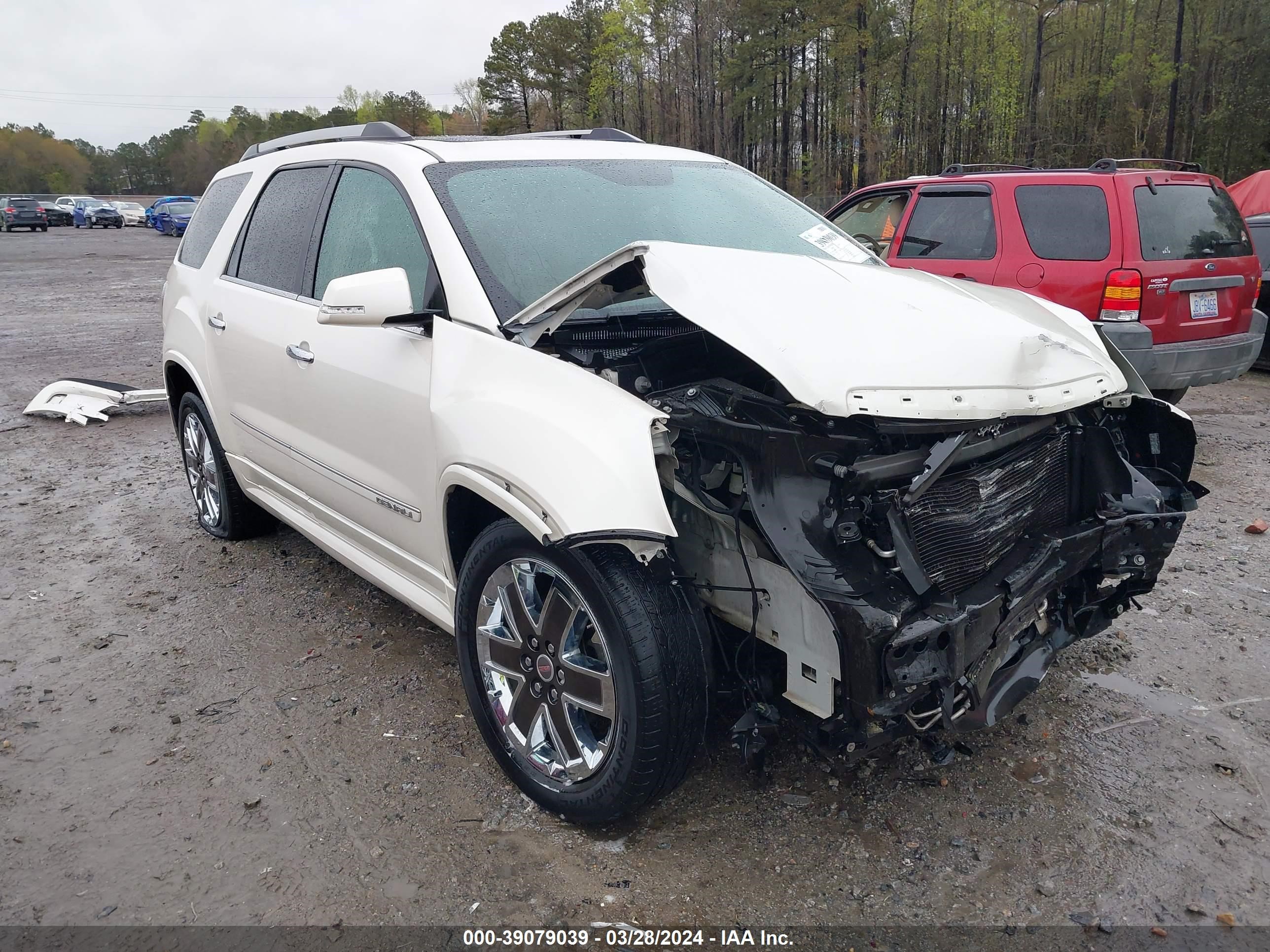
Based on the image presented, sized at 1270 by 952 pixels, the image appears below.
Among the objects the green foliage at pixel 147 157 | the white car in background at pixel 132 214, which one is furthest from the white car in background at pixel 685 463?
the green foliage at pixel 147 157

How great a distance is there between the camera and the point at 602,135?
4012 millimetres

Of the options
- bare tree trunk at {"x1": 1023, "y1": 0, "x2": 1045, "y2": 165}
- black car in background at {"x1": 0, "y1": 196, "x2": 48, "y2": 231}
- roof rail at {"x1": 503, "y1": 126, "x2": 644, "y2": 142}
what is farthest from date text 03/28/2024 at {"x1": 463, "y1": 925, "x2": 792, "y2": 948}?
black car in background at {"x1": 0, "y1": 196, "x2": 48, "y2": 231}

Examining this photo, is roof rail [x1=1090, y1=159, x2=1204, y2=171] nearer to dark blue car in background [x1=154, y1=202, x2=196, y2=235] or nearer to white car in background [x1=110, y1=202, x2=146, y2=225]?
dark blue car in background [x1=154, y1=202, x2=196, y2=235]

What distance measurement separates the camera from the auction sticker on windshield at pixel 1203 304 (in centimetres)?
642

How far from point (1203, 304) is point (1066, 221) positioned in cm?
112

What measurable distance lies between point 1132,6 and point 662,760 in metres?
43.4

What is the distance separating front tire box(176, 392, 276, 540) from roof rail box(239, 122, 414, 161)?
140cm

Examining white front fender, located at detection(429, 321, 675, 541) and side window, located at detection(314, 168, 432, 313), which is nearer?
white front fender, located at detection(429, 321, 675, 541)

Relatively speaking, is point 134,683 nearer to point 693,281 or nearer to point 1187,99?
point 693,281

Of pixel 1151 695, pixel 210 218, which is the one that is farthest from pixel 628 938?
pixel 210 218

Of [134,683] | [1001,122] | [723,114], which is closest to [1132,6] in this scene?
[1001,122]

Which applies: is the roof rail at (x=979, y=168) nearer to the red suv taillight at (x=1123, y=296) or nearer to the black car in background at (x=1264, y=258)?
the red suv taillight at (x=1123, y=296)

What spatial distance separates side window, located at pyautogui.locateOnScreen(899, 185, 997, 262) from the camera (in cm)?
708

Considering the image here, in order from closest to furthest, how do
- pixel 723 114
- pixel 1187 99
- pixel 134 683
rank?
pixel 134 683
pixel 1187 99
pixel 723 114
